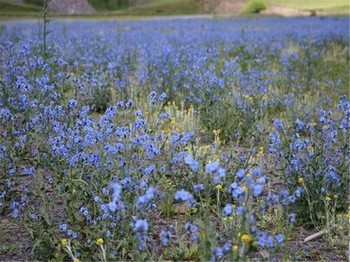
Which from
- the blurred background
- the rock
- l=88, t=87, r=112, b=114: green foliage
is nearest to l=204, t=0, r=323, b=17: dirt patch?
the blurred background

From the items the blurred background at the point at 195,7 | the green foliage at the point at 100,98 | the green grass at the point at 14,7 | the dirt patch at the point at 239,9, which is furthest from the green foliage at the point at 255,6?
the green foliage at the point at 100,98

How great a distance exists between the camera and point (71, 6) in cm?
658

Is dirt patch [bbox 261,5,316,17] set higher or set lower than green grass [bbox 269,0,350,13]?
lower

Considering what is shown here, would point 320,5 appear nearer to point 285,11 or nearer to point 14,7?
point 285,11

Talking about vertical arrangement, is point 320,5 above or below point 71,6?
above

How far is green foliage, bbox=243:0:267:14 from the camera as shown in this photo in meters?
30.9

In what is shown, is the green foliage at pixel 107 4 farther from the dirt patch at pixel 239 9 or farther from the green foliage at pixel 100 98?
the dirt patch at pixel 239 9

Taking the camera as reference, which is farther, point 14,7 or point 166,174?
point 14,7

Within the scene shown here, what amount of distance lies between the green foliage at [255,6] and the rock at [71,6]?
25.0m

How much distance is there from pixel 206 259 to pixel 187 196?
0.36 meters

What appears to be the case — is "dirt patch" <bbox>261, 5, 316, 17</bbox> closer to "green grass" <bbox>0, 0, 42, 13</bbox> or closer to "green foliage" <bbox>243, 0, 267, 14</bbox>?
"green foliage" <bbox>243, 0, 267, 14</bbox>

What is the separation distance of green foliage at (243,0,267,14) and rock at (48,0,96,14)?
25008mm

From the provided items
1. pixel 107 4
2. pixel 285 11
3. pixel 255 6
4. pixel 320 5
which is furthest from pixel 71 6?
pixel 255 6

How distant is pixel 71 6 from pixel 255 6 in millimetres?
26075
